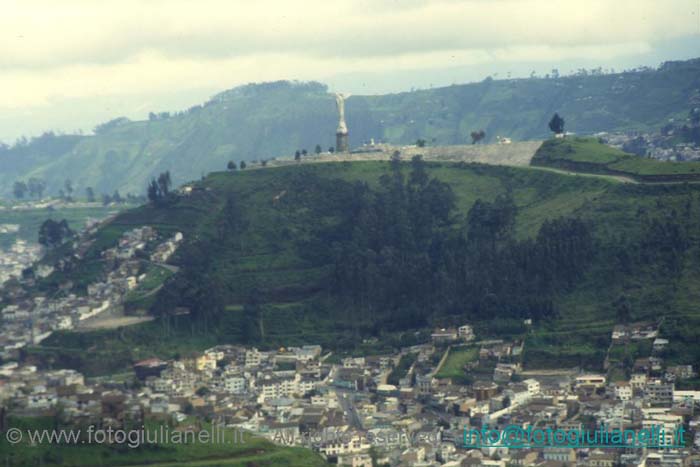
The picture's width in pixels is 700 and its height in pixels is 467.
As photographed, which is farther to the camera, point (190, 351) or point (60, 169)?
point (60, 169)

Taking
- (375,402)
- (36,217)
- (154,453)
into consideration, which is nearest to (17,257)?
(36,217)

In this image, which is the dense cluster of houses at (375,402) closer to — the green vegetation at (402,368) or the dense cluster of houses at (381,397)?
the dense cluster of houses at (381,397)

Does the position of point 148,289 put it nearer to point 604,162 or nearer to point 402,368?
point 402,368

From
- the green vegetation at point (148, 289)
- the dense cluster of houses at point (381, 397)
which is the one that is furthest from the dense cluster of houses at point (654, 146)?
the dense cluster of houses at point (381, 397)

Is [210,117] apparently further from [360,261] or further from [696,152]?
[360,261]

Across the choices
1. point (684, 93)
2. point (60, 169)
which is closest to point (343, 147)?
point (684, 93)
